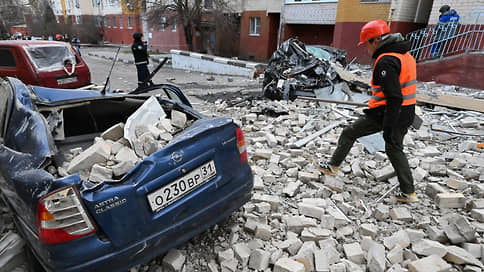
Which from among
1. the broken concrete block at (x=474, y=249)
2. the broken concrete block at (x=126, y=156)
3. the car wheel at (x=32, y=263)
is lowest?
the car wheel at (x=32, y=263)

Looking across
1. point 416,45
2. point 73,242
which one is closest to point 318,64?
point 416,45

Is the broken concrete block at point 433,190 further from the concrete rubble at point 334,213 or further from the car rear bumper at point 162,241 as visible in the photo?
the car rear bumper at point 162,241

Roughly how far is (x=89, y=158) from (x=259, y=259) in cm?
152

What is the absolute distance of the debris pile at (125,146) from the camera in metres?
1.98

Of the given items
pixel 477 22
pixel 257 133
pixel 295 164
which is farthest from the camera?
pixel 477 22

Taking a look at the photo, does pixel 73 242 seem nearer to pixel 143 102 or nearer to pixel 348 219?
pixel 143 102

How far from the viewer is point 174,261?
2.25 m

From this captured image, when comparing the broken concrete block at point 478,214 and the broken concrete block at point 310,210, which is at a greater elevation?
the broken concrete block at point 478,214

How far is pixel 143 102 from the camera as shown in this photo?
300 cm

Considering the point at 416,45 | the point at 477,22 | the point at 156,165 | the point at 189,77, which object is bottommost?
the point at 189,77

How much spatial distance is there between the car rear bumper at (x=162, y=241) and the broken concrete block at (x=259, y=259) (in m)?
0.41

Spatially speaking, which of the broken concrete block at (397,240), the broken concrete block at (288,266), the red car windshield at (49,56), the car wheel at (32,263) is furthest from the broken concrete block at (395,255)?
the red car windshield at (49,56)

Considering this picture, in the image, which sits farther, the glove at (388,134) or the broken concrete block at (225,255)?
the glove at (388,134)

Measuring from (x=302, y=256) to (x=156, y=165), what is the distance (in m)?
1.42
